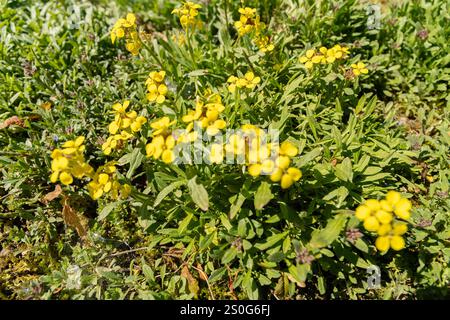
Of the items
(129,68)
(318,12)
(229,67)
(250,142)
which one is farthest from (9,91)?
(318,12)

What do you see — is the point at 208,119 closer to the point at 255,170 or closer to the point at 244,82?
the point at 255,170

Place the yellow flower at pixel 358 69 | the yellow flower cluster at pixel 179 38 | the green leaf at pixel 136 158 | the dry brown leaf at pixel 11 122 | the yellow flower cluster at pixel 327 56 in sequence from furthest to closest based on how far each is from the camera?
the yellow flower cluster at pixel 179 38
the dry brown leaf at pixel 11 122
the yellow flower at pixel 358 69
the yellow flower cluster at pixel 327 56
the green leaf at pixel 136 158

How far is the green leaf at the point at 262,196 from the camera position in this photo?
2398 mm

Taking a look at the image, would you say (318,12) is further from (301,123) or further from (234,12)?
(301,123)

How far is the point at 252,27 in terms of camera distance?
3459mm

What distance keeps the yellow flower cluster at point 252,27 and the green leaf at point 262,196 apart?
60.5 inches

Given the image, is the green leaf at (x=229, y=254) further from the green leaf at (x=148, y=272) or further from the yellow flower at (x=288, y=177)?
the yellow flower at (x=288, y=177)

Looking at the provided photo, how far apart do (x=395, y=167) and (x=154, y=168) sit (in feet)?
6.87

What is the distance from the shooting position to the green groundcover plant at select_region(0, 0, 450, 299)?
2.70 metres

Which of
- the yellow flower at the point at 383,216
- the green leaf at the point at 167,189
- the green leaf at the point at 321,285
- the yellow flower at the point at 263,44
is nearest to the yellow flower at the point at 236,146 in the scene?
the green leaf at the point at 167,189

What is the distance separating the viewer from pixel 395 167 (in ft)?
11.0

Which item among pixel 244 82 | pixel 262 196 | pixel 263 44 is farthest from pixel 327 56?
pixel 262 196

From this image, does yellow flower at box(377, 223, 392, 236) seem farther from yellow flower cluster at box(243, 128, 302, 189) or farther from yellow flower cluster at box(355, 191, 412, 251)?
yellow flower cluster at box(243, 128, 302, 189)

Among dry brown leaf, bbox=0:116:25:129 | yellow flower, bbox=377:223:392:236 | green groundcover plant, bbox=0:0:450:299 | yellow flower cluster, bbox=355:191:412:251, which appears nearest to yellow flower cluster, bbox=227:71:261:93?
green groundcover plant, bbox=0:0:450:299
